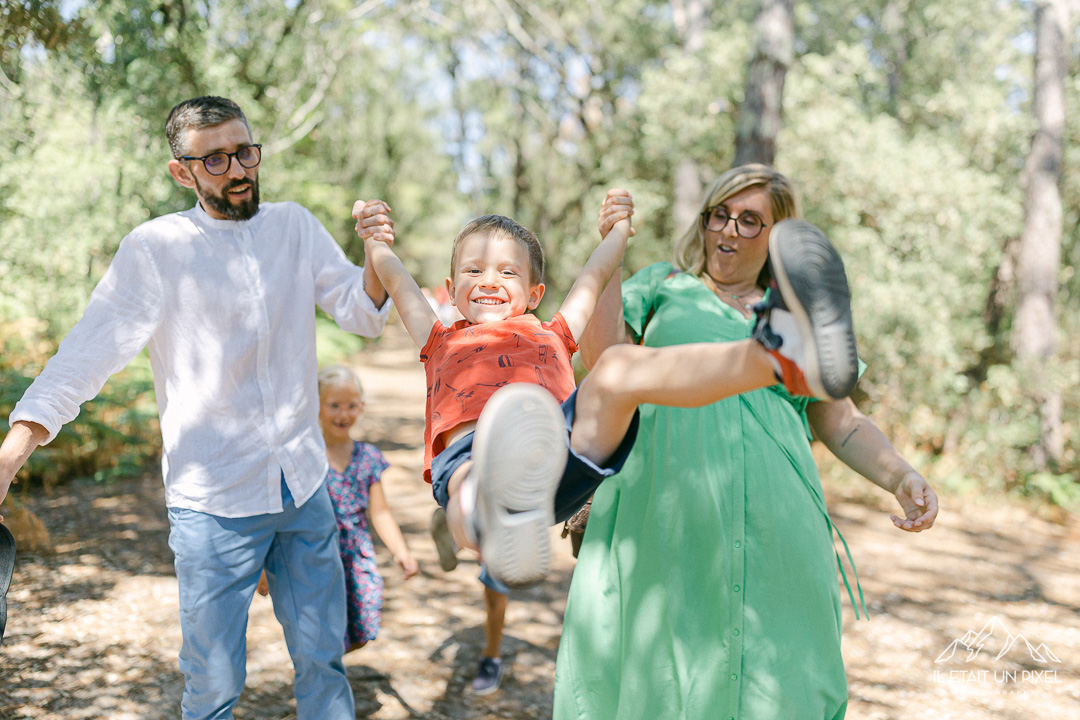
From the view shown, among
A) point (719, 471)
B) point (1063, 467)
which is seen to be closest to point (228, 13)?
point (719, 471)

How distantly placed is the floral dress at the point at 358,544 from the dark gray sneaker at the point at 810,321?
2.32m

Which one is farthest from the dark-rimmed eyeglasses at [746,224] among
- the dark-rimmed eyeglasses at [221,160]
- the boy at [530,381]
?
the dark-rimmed eyeglasses at [221,160]

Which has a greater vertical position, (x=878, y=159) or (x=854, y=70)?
(x=854, y=70)

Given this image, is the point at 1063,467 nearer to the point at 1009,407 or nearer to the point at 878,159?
the point at 1009,407

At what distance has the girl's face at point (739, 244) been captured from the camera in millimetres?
2652

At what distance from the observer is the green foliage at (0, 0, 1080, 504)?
7012mm

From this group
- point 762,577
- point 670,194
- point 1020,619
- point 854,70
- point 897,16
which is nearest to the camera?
point 762,577

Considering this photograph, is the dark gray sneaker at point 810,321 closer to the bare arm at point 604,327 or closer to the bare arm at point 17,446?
the bare arm at point 604,327

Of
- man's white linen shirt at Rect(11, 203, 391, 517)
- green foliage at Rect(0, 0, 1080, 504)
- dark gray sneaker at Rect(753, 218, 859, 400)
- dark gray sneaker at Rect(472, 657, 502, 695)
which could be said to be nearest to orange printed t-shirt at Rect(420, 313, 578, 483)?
man's white linen shirt at Rect(11, 203, 391, 517)

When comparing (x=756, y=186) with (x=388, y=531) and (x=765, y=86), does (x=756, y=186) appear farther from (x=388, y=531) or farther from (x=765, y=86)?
(x=765, y=86)

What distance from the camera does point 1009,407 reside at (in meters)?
8.25

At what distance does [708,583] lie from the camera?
219cm

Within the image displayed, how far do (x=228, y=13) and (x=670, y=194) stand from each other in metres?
7.40

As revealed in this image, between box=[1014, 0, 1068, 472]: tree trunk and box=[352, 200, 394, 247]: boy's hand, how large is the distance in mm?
7650
